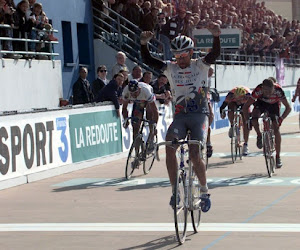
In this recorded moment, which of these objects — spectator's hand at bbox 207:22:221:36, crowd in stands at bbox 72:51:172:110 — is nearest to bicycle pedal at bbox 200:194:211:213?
spectator's hand at bbox 207:22:221:36

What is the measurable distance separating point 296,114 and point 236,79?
10.8 ft

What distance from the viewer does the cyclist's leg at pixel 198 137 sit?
9.43 meters

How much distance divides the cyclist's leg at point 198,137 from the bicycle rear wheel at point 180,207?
0.46 meters

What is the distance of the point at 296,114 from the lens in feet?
123

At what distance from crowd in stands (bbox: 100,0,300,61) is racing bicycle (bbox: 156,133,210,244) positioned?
16.2 meters

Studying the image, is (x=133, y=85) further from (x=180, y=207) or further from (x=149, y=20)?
(x=149, y=20)

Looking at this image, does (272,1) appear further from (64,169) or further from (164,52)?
(64,169)

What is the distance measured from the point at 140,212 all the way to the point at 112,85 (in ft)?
25.3

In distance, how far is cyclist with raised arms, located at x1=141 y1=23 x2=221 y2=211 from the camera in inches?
374

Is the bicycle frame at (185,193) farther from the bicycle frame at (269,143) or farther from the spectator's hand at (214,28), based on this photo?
the bicycle frame at (269,143)

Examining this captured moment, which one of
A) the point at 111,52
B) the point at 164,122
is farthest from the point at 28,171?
the point at 111,52

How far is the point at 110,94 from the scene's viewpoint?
60.4 ft

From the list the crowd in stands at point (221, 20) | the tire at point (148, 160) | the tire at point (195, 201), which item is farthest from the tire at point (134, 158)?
the crowd in stands at point (221, 20)

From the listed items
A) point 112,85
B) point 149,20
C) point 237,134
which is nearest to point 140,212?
point 237,134
